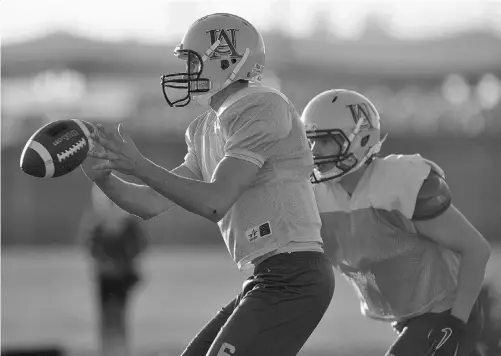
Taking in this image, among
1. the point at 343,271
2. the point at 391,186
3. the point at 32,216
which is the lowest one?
the point at 32,216

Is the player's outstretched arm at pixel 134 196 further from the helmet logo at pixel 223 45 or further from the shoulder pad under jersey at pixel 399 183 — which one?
the shoulder pad under jersey at pixel 399 183

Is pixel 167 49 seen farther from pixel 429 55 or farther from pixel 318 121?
pixel 318 121

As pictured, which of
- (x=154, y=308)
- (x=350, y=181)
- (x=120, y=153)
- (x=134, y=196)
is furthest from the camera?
(x=154, y=308)

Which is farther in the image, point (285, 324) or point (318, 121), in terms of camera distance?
point (318, 121)

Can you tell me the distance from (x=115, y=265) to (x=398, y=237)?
588 cm

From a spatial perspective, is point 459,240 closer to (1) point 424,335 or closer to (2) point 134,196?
(1) point 424,335

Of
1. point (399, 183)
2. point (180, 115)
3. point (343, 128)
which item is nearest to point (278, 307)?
point (399, 183)

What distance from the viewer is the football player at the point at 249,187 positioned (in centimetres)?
367

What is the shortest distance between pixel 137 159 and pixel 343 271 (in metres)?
1.60

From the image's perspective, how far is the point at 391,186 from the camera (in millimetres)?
4625

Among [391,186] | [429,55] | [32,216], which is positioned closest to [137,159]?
[391,186]

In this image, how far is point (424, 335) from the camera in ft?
15.2

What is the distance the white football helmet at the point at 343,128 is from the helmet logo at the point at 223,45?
2.80ft

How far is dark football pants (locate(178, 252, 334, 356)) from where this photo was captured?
12.3ft
